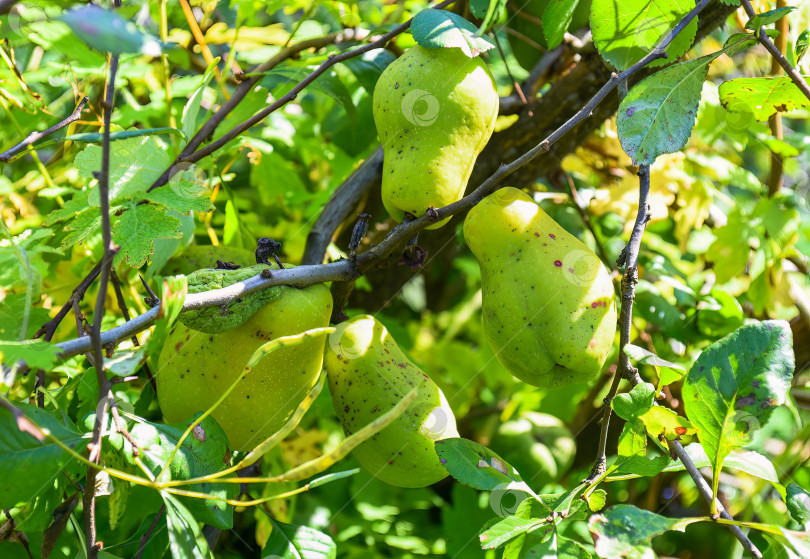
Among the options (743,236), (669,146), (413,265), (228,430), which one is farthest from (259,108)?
(743,236)

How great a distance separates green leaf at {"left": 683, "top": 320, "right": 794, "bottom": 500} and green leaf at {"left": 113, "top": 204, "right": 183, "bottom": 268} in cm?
55

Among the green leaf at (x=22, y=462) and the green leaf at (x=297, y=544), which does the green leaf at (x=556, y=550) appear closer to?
the green leaf at (x=297, y=544)

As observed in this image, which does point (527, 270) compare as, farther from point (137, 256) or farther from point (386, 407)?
point (137, 256)

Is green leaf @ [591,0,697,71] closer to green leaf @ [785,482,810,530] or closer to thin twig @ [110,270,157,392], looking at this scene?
green leaf @ [785,482,810,530]

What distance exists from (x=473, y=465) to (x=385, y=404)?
0.14 m

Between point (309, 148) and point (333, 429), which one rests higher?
point (309, 148)

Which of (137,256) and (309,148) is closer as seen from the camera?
(137,256)

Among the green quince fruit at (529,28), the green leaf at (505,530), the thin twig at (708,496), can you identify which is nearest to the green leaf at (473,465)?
the green leaf at (505,530)

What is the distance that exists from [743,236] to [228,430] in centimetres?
93

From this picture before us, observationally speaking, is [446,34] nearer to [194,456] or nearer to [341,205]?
[341,205]

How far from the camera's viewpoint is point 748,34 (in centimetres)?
72

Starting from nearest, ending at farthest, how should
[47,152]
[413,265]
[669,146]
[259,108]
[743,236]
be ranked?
[669,146]
[413,265]
[259,108]
[743,236]
[47,152]

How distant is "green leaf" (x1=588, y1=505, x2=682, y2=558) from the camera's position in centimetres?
55

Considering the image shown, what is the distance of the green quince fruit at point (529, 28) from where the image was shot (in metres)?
1.06
